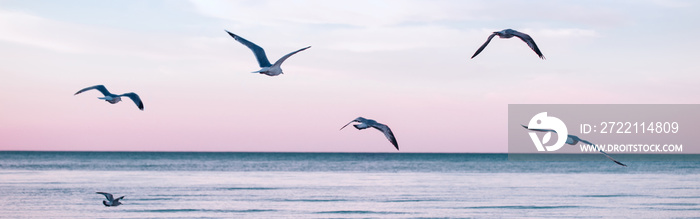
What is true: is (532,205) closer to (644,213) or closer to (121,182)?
(644,213)

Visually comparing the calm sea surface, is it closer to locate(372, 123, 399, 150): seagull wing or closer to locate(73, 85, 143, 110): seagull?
locate(73, 85, 143, 110): seagull

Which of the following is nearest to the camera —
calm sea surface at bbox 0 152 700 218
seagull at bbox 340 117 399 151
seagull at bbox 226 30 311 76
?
seagull at bbox 340 117 399 151

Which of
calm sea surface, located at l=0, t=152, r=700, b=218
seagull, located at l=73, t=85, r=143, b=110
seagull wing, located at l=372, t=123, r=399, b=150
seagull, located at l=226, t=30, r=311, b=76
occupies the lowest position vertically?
calm sea surface, located at l=0, t=152, r=700, b=218

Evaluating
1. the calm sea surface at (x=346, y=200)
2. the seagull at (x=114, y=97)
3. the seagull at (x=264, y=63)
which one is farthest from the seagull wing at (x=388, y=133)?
the calm sea surface at (x=346, y=200)

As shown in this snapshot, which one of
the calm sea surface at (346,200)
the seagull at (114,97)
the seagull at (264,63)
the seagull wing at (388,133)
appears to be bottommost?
the calm sea surface at (346,200)

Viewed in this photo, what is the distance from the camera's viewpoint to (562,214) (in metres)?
31.8

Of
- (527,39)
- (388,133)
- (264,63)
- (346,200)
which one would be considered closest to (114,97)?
(264,63)

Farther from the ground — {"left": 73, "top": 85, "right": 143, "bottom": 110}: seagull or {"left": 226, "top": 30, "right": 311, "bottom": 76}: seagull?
{"left": 226, "top": 30, "right": 311, "bottom": 76}: seagull

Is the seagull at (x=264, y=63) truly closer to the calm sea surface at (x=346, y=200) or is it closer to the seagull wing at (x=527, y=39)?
the seagull wing at (x=527, y=39)

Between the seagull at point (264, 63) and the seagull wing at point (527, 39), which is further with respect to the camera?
the seagull at point (264, 63)

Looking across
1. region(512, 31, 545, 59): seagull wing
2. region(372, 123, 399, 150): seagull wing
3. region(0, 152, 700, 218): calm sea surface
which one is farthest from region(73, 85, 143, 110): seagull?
region(0, 152, 700, 218): calm sea surface

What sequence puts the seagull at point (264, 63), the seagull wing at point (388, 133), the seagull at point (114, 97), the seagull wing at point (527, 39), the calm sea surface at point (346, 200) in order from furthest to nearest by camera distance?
the calm sea surface at point (346, 200)
the seagull at point (114, 97)
the seagull at point (264, 63)
the seagull wing at point (388, 133)
the seagull wing at point (527, 39)

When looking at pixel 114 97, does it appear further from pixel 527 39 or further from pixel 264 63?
pixel 527 39

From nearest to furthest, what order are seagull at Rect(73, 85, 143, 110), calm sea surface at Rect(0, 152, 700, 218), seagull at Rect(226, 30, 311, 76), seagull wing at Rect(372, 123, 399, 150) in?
seagull wing at Rect(372, 123, 399, 150)
seagull at Rect(226, 30, 311, 76)
seagull at Rect(73, 85, 143, 110)
calm sea surface at Rect(0, 152, 700, 218)
